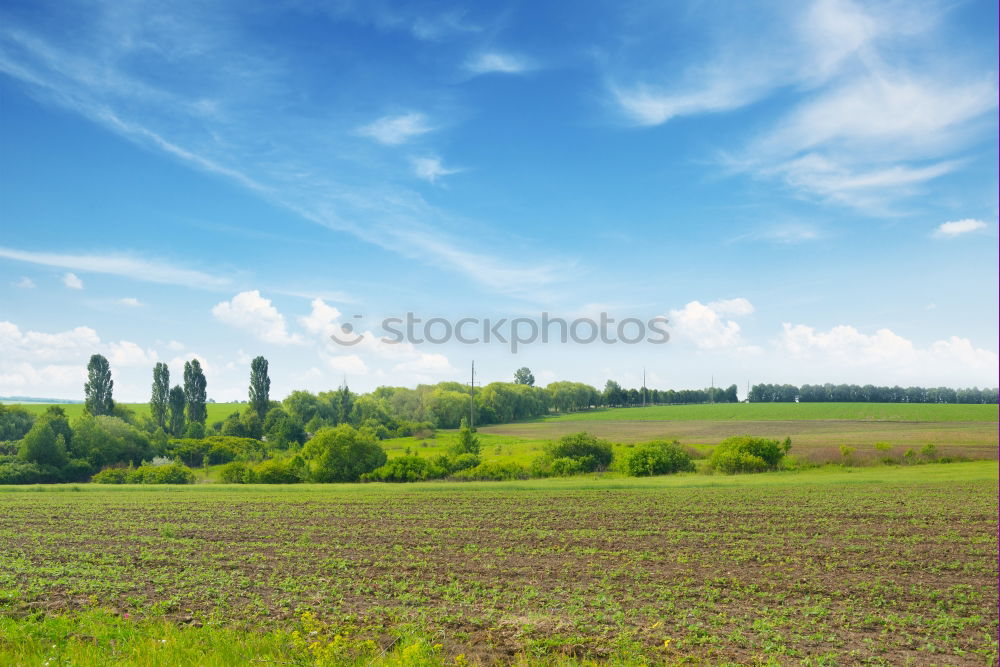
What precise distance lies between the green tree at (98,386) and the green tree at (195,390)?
10.9m

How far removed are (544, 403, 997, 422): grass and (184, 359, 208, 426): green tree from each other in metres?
58.6

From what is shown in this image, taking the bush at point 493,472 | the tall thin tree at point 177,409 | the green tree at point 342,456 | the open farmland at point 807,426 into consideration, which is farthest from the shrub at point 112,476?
the open farmland at point 807,426

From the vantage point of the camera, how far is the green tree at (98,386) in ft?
230

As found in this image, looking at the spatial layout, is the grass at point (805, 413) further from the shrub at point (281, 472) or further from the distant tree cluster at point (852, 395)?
the shrub at point (281, 472)

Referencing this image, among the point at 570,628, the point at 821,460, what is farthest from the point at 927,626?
the point at 821,460

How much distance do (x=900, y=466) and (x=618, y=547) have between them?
4221 cm

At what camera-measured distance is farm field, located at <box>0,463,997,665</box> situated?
11180 mm

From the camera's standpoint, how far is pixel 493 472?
50875mm

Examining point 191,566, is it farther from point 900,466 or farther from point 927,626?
point 900,466

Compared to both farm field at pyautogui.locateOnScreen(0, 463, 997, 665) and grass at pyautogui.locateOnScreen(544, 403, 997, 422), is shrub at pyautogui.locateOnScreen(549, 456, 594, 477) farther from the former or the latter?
grass at pyautogui.locateOnScreen(544, 403, 997, 422)

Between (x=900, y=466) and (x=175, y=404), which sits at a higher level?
(x=175, y=404)

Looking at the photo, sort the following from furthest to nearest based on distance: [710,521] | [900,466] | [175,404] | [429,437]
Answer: [429,437] < [175,404] < [900,466] < [710,521]

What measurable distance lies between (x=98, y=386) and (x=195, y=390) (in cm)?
1350

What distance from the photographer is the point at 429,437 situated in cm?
8438
